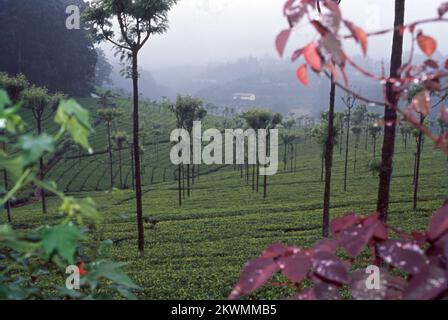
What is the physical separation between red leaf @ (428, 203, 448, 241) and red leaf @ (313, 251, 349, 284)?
18 cm

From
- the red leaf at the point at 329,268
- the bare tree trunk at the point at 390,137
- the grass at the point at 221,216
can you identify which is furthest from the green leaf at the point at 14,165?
the bare tree trunk at the point at 390,137

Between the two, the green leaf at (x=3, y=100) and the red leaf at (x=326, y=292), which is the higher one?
the green leaf at (x=3, y=100)

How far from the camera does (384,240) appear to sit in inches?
33.6

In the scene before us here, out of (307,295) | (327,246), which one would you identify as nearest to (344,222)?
(327,246)

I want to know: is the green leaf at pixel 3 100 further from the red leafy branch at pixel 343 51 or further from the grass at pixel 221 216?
the red leafy branch at pixel 343 51

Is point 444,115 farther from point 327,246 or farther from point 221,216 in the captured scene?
point 221,216

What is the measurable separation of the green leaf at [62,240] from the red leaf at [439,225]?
687 mm

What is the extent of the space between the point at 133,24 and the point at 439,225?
40.7 feet

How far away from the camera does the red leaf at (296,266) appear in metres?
0.83

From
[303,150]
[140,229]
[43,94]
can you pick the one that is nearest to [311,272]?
[140,229]

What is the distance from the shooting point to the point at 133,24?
12.1 metres

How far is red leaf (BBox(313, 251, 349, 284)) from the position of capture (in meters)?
0.81

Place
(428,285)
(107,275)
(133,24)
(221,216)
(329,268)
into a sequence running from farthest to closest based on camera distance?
(221,216), (133,24), (107,275), (329,268), (428,285)
